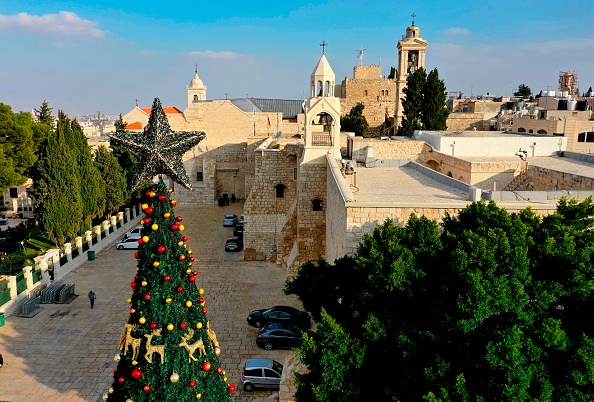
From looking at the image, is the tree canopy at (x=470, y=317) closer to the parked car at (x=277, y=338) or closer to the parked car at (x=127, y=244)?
the parked car at (x=277, y=338)

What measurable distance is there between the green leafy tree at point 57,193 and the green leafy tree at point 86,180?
1240 millimetres

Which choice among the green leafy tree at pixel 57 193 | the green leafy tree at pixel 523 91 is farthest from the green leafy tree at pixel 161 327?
the green leafy tree at pixel 523 91

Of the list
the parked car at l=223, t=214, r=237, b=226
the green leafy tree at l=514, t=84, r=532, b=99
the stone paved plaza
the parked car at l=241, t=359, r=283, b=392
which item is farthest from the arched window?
the green leafy tree at l=514, t=84, r=532, b=99

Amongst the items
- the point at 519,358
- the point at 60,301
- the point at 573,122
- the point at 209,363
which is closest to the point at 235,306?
the point at 60,301

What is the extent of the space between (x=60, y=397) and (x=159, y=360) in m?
6.83

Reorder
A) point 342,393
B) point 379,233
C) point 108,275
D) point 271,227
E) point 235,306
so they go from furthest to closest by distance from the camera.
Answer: point 271,227 → point 108,275 → point 235,306 → point 379,233 → point 342,393

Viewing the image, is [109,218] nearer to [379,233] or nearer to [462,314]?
[379,233]

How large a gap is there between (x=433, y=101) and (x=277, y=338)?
22.7 m

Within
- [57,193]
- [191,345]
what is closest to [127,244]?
[57,193]

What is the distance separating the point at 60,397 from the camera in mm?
10117

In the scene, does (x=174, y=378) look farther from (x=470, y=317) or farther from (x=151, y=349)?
(x=470, y=317)

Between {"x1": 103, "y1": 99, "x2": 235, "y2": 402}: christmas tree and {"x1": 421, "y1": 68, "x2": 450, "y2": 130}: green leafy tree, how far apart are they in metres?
27.3

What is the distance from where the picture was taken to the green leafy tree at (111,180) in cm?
2414

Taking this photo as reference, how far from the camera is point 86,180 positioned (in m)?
21.7
